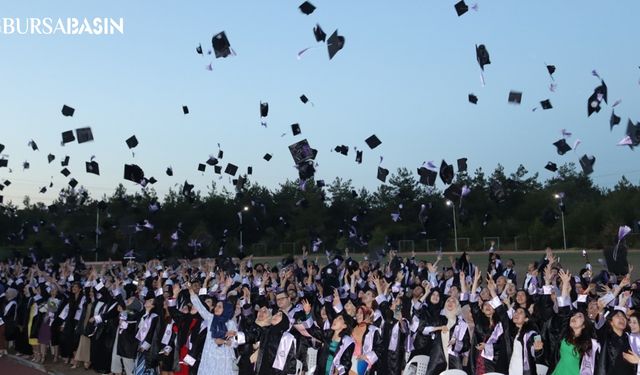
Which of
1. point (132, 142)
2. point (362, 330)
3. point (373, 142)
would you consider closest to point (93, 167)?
point (132, 142)

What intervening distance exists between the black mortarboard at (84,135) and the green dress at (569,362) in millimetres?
12915

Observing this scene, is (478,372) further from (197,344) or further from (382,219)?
(382,219)

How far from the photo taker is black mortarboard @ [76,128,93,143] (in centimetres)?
1619

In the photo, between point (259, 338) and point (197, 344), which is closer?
point (259, 338)

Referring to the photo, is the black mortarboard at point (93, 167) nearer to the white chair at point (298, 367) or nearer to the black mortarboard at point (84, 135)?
the black mortarboard at point (84, 135)

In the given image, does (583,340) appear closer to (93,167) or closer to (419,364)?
(419,364)

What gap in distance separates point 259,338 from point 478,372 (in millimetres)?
2282

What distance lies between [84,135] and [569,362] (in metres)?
13.2

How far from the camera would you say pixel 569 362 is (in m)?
5.99

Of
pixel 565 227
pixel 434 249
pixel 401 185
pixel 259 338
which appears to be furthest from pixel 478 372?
pixel 401 185

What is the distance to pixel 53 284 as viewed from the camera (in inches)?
494

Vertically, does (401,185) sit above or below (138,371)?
above

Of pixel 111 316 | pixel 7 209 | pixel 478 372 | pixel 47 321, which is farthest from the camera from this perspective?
pixel 7 209

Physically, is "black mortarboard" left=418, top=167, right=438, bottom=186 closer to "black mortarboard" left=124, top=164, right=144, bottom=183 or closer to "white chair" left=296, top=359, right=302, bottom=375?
"black mortarboard" left=124, top=164, right=144, bottom=183
